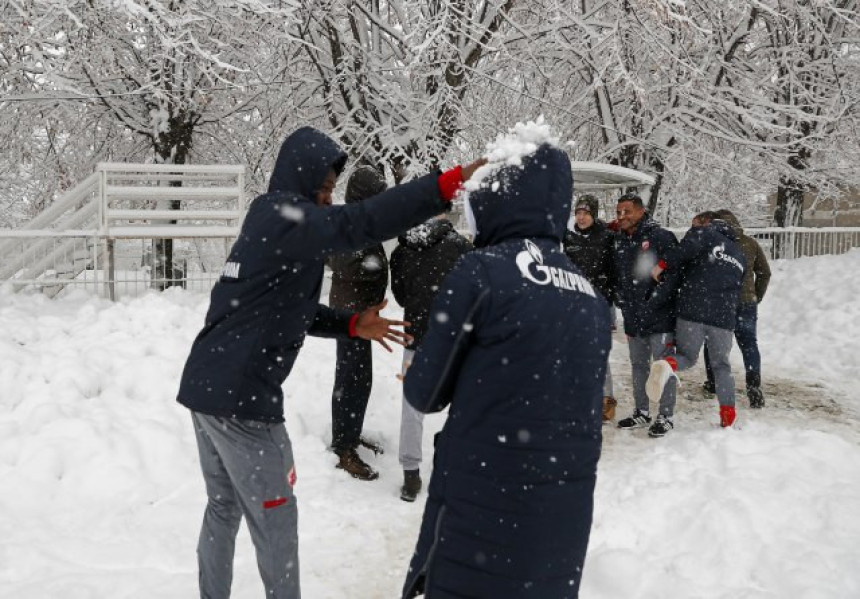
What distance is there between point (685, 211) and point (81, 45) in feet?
64.3

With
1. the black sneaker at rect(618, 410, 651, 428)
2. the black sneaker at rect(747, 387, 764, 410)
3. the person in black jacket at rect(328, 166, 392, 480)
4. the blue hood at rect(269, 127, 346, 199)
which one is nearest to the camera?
the blue hood at rect(269, 127, 346, 199)

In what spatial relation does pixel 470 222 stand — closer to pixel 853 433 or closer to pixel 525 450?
pixel 525 450

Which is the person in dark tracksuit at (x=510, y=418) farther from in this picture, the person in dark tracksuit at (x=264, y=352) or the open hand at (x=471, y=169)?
the person in dark tracksuit at (x=264, y=352)

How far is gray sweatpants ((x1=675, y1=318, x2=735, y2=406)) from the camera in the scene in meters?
6.27

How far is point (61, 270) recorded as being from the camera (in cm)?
818

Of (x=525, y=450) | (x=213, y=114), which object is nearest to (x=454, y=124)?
(x=213, y=114)

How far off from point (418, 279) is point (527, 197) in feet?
9.45

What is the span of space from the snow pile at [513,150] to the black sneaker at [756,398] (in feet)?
20.7

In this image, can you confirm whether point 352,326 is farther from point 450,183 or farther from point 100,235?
point 100,235

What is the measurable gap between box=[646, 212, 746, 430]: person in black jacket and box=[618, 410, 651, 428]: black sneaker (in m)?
0.32

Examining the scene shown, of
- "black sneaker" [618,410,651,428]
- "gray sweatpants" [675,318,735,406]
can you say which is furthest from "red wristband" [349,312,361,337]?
"black sneaker" [618,410,651,428]

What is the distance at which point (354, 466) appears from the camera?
5.29 m

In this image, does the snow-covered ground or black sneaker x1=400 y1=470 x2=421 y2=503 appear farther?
black sneaker x1=400 y1=470 x2=421 y2=503

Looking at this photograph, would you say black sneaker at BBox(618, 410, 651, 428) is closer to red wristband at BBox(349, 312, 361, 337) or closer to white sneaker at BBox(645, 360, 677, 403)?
white sneaker at BBox(645, 360, 677, 403)
